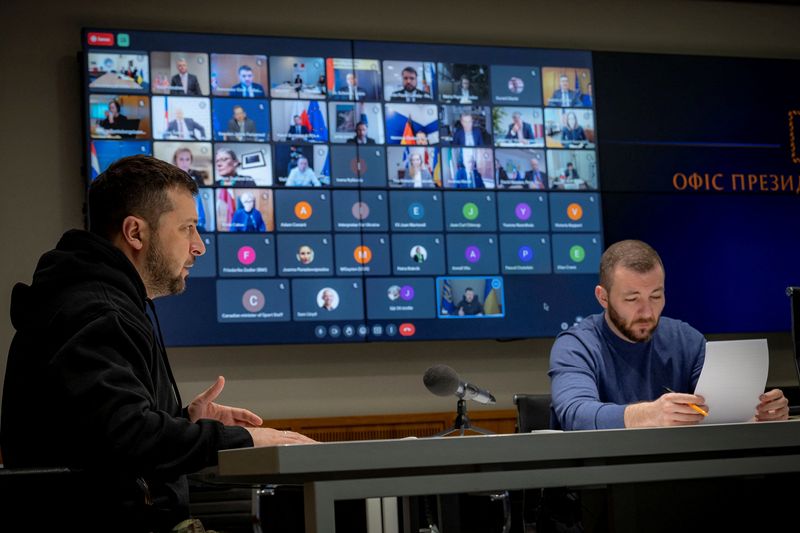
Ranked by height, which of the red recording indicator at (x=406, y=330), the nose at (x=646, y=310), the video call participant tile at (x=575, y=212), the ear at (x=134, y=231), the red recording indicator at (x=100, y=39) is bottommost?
the red recording indicator at (x=406, y=330)

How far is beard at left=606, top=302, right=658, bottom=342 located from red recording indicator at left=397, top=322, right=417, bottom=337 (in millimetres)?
1892

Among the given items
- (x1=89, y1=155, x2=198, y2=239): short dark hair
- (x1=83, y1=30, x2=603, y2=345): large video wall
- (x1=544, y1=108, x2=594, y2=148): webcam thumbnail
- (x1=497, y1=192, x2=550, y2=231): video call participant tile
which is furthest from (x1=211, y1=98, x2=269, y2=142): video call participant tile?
(x1=89, y1=155, x2=198, y2=239): short dark hair

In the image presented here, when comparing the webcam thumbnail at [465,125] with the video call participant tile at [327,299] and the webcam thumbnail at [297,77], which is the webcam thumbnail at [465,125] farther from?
the video call participant tile at [327,299]

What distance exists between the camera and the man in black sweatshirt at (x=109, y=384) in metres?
1.90

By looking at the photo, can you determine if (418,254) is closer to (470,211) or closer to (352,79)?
(470,211)

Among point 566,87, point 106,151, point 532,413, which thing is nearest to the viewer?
point 532,413

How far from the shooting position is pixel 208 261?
16.2 ft

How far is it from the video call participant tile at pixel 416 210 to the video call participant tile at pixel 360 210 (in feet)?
0.15

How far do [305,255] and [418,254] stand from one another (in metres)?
0.57

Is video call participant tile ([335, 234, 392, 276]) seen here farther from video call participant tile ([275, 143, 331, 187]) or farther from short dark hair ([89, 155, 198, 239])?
short dark hair ([89, 155, 198, 239])

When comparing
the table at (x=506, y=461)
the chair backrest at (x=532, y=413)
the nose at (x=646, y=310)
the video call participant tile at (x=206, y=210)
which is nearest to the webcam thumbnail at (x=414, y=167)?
the video call participant tile at (x=206, y=210)

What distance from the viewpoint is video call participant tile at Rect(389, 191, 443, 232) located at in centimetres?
520

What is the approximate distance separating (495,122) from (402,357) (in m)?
1.31

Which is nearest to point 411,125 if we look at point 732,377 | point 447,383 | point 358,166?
point 358,166
